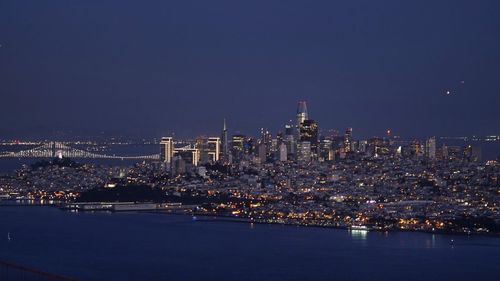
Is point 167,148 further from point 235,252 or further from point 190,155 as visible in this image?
point 235,252

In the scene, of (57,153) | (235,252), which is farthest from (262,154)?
(235,252)

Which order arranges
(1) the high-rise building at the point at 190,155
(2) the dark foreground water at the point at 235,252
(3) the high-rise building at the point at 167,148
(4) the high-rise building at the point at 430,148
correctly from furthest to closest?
1. (3) the high-rise building at the point at 167,148
2. (1) the high-rise building at the point at 190,155
3. (4) the high-rise building at the point at 430,148
4. (2) the dark foreground water at the point at 235,252

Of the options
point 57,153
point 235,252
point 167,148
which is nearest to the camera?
point 235,252

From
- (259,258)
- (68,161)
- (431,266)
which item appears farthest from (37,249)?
(68,161)

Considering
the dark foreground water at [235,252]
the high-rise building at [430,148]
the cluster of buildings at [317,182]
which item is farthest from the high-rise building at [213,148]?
the dark foreground water at [235,252]

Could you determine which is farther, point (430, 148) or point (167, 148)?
point (167, 148)

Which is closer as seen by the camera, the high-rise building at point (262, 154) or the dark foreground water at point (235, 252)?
the dark foreground water at point (235, 252)

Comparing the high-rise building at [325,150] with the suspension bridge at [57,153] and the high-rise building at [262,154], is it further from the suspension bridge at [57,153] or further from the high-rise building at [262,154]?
the suspension bridge at [57,153]

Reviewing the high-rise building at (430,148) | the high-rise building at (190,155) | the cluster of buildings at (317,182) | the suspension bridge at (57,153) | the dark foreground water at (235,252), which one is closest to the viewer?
the dark foreground water at (235,252)
